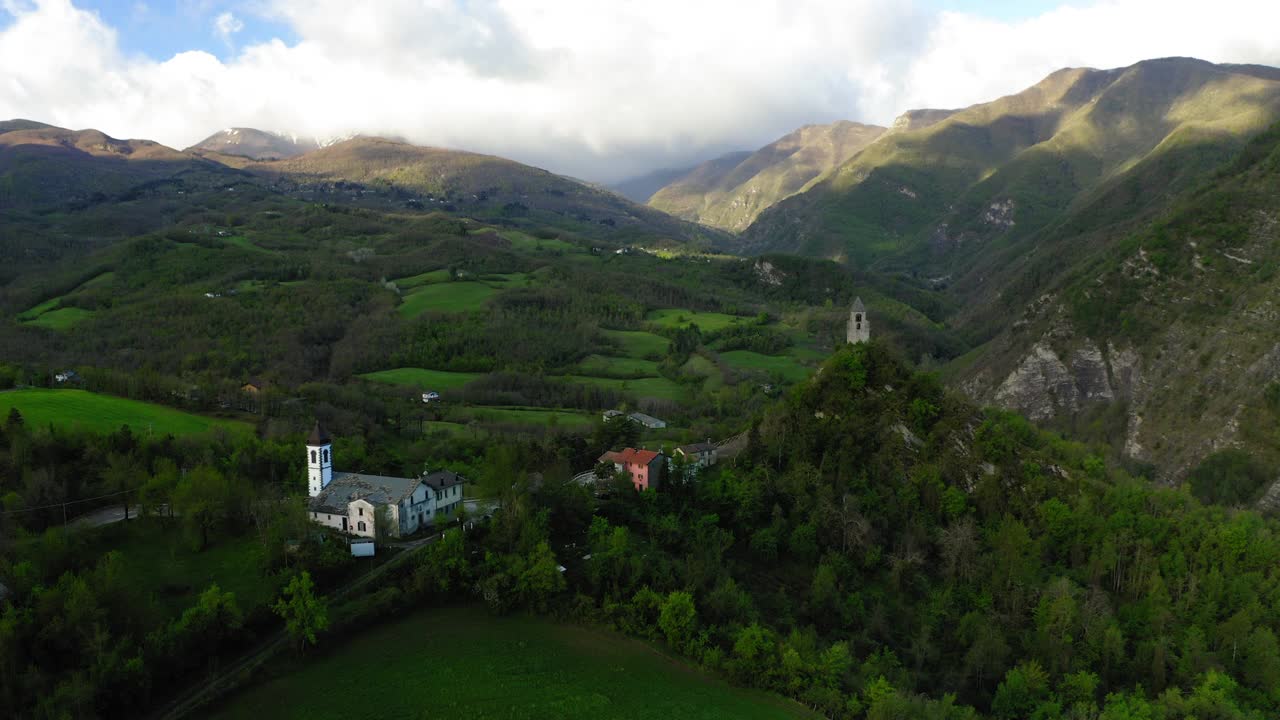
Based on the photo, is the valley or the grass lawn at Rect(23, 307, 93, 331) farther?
the grass lawn at Rect(23, 307, 93, 331)

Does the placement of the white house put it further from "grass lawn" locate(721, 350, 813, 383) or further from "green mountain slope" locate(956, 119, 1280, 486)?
"green mountain slope" locate(956, 119, 1280, 486)

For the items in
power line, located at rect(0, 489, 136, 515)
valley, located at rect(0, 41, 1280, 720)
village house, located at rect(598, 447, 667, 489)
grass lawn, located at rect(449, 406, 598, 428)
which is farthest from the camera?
grass lawn, located at rect(449, 406, 598, 428)

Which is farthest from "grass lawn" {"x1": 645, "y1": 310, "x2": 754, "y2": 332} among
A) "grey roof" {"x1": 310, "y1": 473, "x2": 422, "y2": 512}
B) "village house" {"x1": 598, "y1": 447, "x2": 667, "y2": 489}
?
"grey roof" {"x1": 310, "y1": 473, "x2": 422, "y2": 512}

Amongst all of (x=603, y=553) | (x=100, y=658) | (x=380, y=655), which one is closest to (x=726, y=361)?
(x=603, y=553)

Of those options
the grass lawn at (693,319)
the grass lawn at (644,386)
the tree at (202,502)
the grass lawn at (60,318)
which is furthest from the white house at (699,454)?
the grass lawn at (60,318)

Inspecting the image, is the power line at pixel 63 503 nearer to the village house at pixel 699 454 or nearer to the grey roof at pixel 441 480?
the grey roof at pixel 441 480

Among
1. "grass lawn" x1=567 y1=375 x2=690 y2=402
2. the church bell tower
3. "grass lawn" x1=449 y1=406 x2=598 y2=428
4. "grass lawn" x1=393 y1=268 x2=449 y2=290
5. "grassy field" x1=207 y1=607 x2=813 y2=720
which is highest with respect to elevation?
"grass lawn" x1=393 y1=268 x2=449 y2=290
